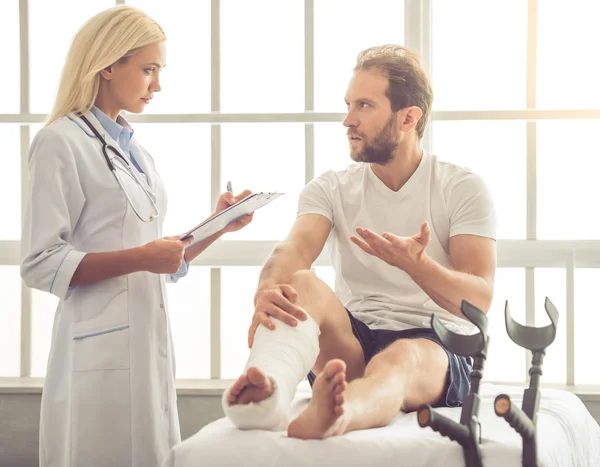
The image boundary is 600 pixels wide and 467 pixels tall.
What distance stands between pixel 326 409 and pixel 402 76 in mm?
1176

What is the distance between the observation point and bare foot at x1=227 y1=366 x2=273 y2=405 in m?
1.38

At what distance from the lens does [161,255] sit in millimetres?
1690

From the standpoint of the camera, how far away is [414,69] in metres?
2.24

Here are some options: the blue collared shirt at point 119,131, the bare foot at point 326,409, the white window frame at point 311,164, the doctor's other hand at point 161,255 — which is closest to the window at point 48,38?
the white window frame at point 311,164

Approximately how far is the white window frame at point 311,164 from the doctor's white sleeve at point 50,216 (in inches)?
37.9

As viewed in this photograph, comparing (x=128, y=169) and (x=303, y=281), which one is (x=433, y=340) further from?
(x=128, y=169)

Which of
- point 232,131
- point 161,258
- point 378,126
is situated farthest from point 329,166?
point 161,258

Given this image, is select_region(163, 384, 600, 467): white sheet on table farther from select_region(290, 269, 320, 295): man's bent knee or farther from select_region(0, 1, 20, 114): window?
select_region(0, 1, 20, 114): window

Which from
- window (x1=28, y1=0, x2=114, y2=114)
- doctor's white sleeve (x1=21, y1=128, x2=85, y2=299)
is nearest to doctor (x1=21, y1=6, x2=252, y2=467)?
doctor's white sleeve (x1=21, y1=128, x2=85, y2=299)

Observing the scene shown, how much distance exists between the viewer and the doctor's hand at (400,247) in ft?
5.37

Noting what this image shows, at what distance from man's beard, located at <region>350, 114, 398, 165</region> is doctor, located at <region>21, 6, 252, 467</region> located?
2.04 feet

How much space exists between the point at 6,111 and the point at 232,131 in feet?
2.80

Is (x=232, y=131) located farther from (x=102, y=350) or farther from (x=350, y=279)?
(x=102, y=350)

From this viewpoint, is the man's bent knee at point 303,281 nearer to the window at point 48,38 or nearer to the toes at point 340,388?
the toes at point 340,388
